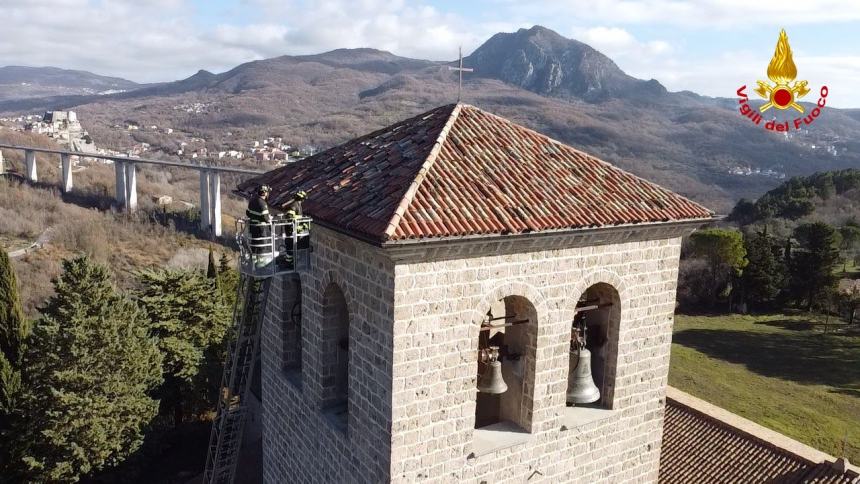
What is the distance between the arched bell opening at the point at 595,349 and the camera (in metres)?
6.73

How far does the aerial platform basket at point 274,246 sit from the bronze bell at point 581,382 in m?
3.23

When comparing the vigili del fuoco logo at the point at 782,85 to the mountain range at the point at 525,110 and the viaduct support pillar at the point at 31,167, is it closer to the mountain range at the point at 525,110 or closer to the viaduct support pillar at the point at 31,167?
the mountain range at the point at 525,110

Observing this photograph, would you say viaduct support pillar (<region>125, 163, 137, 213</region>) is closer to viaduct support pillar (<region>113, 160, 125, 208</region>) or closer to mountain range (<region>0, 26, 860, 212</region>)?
viaduct support pillar (<region>113, 160, 125, 208</region>)

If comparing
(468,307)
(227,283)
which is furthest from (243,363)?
(227,283)

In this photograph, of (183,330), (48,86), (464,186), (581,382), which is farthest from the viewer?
(48,86)

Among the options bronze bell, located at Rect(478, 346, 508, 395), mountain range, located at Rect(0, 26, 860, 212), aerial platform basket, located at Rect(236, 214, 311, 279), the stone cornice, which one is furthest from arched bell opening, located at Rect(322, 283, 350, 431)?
mountain range, located at Rect(0, 26, 860, 212)

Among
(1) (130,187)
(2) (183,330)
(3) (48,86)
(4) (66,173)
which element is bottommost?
(2) (183,330)

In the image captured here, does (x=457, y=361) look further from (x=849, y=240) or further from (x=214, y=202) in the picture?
(x=214, y=202)

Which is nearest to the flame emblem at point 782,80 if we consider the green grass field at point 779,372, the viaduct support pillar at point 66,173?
the green grass field at point 779,372

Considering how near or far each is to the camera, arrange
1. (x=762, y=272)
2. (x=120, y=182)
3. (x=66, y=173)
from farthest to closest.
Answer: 1. (x=66, y=173)
2. (x=120, y=182)
3. (x=762, y=272)

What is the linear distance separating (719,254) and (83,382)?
125 feet

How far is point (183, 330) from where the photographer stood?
69.9ft

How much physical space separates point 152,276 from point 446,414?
1826 centimetres

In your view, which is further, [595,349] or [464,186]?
[595,349]
